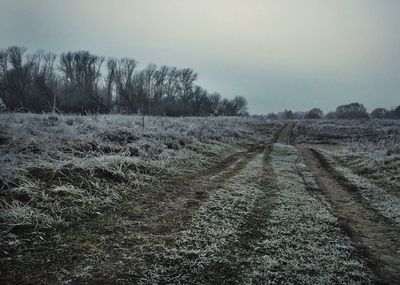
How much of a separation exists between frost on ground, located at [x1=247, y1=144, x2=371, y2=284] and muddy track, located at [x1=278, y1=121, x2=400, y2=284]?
198mm

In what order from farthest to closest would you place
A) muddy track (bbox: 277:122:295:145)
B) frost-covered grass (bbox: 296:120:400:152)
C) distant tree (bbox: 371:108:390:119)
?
distant tree (bbox: 371:108:390:119) < muddy track (bbox: 277:122:295:145) < frost-covered grass (bbox: 296:120:400:152)

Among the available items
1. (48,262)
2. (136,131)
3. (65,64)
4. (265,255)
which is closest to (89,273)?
(48,262)

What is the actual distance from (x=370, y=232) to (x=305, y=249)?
1.92 metres

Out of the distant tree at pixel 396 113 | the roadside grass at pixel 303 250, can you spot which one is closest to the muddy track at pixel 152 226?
the roadside grass at pixel 303 250

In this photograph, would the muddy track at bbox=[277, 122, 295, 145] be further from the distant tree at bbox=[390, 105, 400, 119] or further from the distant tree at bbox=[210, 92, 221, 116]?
the distant tree at bbox=[390, 105, 400, 119]

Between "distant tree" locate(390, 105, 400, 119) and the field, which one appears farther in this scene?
"distant tree" locate(390, 105, 400, 119)

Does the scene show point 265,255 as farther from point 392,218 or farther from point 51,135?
point 51,135

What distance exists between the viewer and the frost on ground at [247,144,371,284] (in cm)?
446

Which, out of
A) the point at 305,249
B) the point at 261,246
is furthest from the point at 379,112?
the point at 261,246

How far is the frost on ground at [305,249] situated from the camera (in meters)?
4.46

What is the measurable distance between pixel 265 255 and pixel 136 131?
1033 cm

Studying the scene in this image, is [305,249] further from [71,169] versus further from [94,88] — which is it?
[94,88]

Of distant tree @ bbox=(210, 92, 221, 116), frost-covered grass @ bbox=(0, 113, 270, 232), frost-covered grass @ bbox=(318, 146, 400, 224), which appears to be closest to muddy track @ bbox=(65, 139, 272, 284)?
frost-covered grass @ bbox=(0, 113, 270, 232)

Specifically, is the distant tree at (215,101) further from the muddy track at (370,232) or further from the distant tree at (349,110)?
the muddy track at (370,232)
